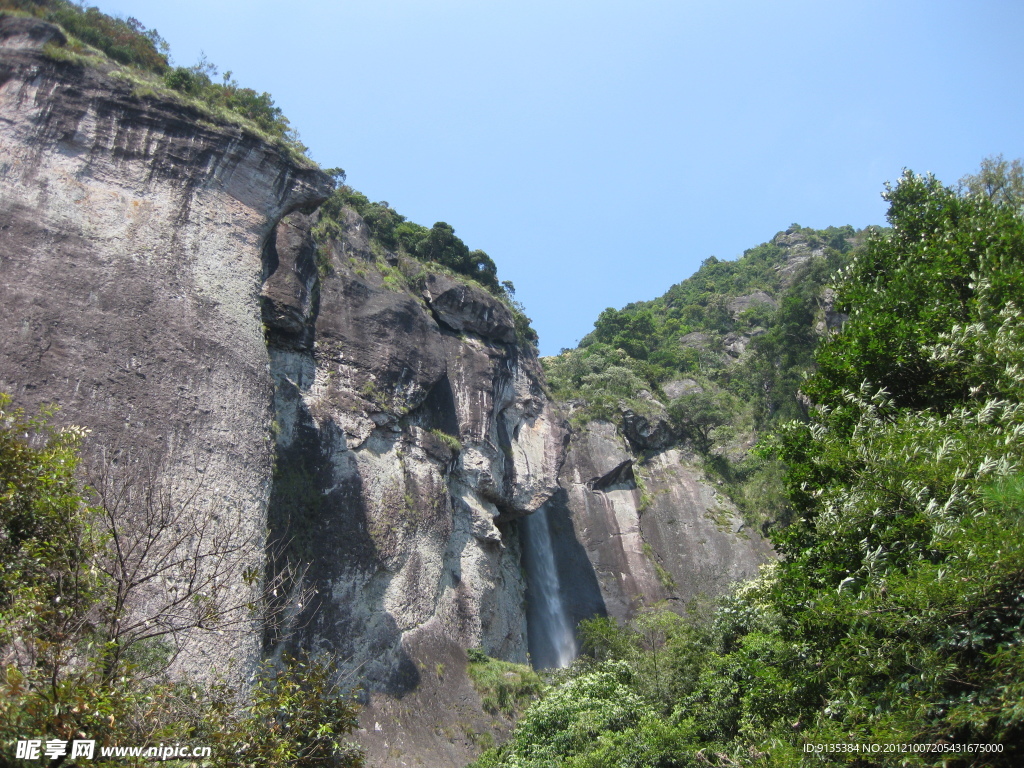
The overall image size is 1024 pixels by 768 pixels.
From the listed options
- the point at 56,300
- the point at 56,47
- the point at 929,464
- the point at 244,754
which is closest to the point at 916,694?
the point at 929,464

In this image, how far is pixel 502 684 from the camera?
20438 millimetres

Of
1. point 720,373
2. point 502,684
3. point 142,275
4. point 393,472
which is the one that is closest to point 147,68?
point 142,275

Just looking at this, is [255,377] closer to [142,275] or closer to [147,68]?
[142,275]

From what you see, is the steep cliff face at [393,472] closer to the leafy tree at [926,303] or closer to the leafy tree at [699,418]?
the leafy tree at [699,418]

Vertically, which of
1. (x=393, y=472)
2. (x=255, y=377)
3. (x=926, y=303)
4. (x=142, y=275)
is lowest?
(x=926, y=303)

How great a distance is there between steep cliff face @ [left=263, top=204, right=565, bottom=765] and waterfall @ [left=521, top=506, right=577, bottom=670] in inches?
40.2

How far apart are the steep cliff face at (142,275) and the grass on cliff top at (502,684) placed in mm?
8302

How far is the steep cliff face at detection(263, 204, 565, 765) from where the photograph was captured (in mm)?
18781

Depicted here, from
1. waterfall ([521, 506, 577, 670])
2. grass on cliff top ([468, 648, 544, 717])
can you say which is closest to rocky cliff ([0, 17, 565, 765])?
grass on cliff top ([468, 648, 544, 717])

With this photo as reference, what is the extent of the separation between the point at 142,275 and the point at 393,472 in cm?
884

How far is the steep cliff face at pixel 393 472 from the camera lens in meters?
18.8

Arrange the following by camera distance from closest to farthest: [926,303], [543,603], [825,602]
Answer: [825,602] → [926,303] → [543,603]

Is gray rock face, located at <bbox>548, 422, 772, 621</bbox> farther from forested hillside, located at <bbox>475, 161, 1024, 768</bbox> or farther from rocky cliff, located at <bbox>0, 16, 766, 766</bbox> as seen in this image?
forested hillside, located at <bbox>475, 161, 1024, 768</bbox>

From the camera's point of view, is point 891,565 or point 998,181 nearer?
point 891,565
